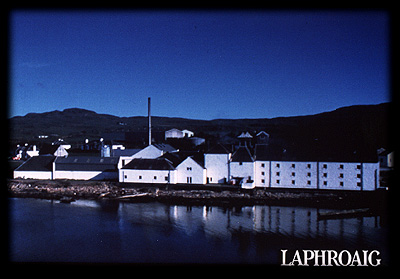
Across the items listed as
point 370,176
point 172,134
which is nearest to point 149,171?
point 370,176

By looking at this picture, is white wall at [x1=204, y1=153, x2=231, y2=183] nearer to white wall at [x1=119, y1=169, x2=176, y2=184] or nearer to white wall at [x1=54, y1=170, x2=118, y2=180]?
white wall at [x1=119, y1=169, x2=176, y2=184]

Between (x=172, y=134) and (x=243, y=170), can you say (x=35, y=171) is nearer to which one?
(x=243, y=170)

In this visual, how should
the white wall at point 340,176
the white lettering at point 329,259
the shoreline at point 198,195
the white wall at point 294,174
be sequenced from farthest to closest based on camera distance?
the white wall at point 294,174, the white wall at point 340,176, the shoreline at point 198,195, the white lettering at point 329,259

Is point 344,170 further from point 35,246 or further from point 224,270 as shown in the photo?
point 224,270

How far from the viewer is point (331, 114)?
1651 inches

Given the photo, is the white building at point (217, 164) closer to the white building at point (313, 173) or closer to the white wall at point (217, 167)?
the white wall at point (217, 167)

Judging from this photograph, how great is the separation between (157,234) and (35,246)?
383 cm

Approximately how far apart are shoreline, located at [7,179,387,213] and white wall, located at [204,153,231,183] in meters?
0.82

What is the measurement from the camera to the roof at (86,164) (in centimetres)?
1912

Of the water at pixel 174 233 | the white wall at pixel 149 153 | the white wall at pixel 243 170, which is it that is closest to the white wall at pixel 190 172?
the white wall at pixel 243 170

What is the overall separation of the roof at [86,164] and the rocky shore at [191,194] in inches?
55.3

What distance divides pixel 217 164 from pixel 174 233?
6739 mm

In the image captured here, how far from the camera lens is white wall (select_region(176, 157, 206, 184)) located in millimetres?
16969

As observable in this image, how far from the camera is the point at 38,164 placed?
19844 millimetres
